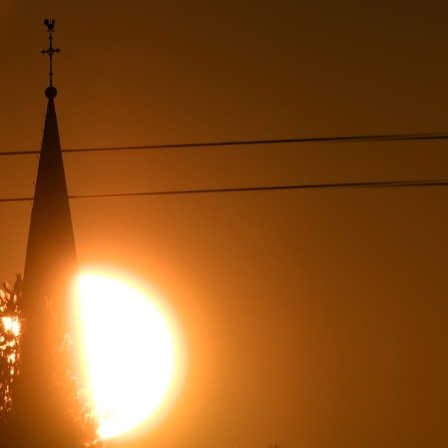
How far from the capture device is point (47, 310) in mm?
49750

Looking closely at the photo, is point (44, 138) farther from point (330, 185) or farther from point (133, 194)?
point (330, 185)

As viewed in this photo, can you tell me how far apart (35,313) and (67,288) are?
38.6 ft

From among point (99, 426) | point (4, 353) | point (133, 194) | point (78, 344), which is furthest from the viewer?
point (78, 344)

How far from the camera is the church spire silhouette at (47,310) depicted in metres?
48.1

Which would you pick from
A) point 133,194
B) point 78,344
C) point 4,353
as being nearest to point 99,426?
point 4,353

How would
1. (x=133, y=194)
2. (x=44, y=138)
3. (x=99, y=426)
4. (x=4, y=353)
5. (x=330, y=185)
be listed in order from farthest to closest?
(x=44, y=138), (x=99, y=426), (x=4, y=353), (x=133, y=194), (x=330, y=185)

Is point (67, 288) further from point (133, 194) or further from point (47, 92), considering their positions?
point (133, 194)

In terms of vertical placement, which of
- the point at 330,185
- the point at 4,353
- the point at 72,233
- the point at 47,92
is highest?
the point at 47,92

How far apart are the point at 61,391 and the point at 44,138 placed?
55.1ft

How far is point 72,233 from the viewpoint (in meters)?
62.9

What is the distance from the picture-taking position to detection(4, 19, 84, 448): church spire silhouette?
1895 inches

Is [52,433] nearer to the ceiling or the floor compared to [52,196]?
nearer to the floor

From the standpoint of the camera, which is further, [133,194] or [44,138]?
[44,138]

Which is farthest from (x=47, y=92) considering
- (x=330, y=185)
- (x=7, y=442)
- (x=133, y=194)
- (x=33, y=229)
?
(x=330, y=185)
